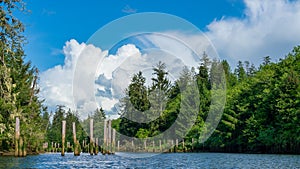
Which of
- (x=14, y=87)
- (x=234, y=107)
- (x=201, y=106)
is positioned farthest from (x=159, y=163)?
(x=201, y=106)

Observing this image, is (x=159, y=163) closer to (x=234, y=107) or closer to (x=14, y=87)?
(x=14, y=87)

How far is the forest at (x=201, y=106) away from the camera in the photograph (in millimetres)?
42594

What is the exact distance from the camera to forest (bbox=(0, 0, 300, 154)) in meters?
42.6

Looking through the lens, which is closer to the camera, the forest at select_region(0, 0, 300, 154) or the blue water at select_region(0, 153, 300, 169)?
the blue water at select_region(0, 153, 300, 169)

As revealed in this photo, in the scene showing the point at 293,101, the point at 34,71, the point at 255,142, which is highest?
the point at 34,71

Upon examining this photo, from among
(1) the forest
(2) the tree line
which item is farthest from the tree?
(2) the tree line

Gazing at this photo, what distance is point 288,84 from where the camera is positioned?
54844mm

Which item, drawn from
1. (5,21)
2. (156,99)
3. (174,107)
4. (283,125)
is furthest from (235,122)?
(5,21)

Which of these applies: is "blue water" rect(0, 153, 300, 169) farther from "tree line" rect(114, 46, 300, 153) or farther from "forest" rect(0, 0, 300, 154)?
"tree line" rect(114, 46, 300, 153)

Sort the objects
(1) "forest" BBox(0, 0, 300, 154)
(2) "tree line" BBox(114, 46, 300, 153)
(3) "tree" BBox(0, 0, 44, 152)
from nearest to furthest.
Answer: (3) "tree" BBox(0, 0, 44, 152) → (1) "forest" BBox(0, 0, 300, 154) → (2) "tree line" BBox(114, 46, 300, 153)

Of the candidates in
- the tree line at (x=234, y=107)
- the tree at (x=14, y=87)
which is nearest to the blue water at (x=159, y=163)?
the tree at (x=14, y=87)

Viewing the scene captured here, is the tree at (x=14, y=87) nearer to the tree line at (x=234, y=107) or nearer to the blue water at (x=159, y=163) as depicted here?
the blue water at (x=159, y=163)

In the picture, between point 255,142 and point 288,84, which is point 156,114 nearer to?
point 255,142

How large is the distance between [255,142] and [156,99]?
35.8m
